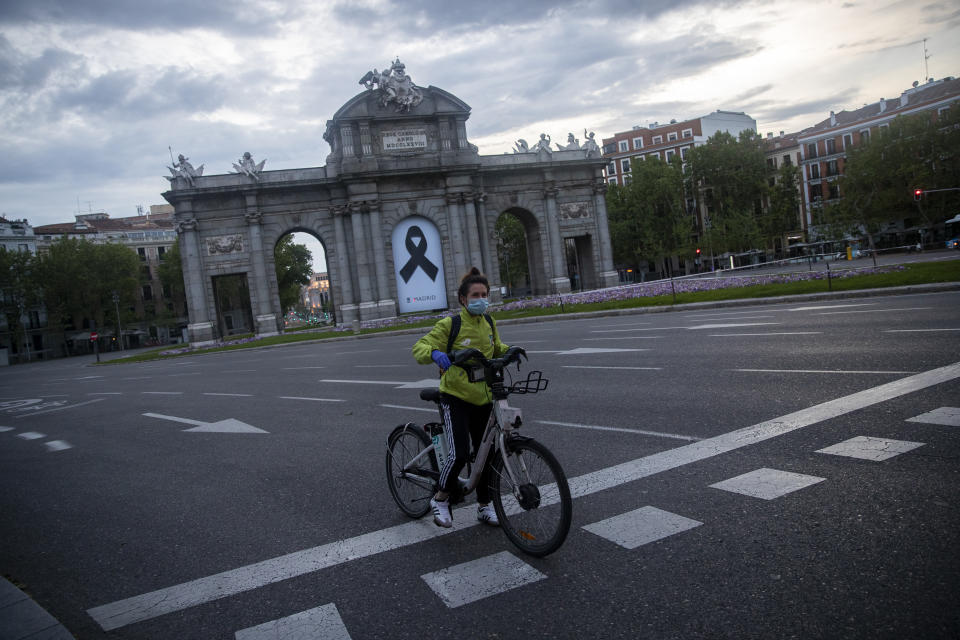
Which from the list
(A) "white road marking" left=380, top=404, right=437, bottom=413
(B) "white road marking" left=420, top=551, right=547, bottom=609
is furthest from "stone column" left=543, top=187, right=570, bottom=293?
(B) "white road marking" left=420, top=551, right=547, bottom=609

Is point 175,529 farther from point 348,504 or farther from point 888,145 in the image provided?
point 888,145

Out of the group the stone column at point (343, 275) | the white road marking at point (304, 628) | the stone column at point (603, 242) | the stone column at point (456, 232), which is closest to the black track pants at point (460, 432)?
the white road marking at point (304, 628)

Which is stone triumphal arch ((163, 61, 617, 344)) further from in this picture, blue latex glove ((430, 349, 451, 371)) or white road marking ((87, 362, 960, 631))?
blue latex glove ((430, 349, 451, 371))

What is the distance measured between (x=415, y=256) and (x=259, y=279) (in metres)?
9.43

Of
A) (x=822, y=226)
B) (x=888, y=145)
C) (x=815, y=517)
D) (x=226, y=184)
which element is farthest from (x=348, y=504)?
(x=822, y=226)

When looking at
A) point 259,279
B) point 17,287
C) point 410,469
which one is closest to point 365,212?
point 259,279

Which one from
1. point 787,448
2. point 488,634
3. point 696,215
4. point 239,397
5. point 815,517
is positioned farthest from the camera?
point 696,215

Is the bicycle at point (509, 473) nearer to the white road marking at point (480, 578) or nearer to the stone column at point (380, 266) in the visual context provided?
the white road marking at point (480, 578)

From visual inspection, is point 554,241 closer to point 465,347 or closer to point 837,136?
point 465,347

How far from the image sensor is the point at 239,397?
13555 mm

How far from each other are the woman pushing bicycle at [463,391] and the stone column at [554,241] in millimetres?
39513

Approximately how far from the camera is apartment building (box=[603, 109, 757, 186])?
8706 centimetres

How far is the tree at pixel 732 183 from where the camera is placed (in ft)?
231

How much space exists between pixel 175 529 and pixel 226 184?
36.8 metres
